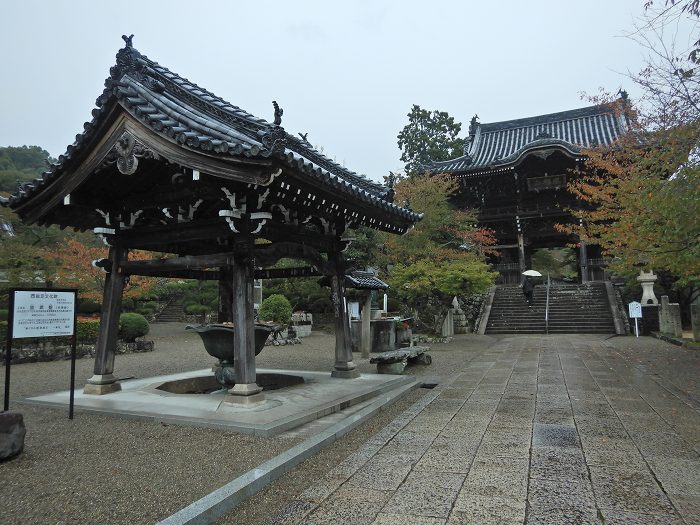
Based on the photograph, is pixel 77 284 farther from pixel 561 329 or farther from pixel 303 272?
pixel 561 329

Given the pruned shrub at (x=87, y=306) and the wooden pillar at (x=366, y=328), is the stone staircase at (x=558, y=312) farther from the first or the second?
Answer: the pruned shrub at (x=87, y=306)

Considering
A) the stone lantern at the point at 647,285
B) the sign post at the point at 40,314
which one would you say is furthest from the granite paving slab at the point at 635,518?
the stone lantern at the point at 647,285

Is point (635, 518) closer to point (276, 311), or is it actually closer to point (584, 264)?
point (276, 311)

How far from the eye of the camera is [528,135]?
29562 mm

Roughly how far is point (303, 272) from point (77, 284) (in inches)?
504

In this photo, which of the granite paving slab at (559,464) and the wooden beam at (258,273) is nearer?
the granite paving slab at (559,464)

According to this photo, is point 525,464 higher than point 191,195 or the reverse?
the reverse

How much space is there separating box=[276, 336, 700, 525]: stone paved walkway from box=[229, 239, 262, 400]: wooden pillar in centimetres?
180

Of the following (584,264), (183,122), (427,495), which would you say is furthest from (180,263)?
(584,264)

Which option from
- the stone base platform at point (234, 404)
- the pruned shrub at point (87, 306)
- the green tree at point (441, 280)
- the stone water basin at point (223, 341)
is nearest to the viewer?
the stone base platform at point (234, 404)

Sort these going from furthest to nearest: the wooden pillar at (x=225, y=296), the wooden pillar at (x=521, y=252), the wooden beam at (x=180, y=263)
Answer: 1. the wooden pillar at (x=521, y=252)
2. the wooden pillar at (x=225, y=296)
3. the wooden beam at (x=180, y=263)

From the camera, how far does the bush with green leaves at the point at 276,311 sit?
18609 millimetres

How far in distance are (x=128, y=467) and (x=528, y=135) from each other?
102ft

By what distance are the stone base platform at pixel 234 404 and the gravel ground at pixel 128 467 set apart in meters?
0.14
